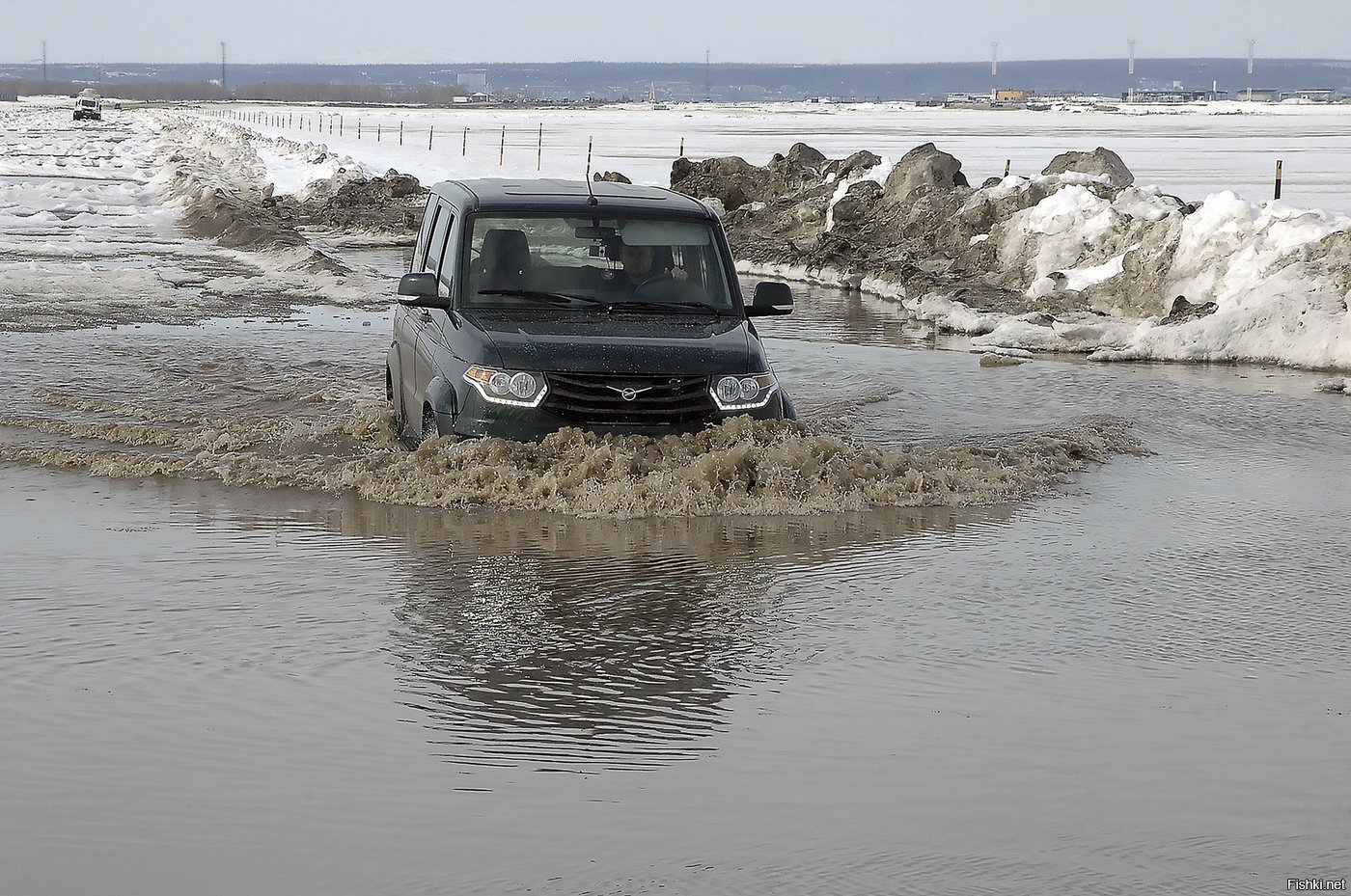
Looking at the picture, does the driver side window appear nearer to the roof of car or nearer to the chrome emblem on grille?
the roof of car

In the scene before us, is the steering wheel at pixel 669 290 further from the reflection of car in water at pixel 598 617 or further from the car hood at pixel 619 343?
the reflection of car in water at pixel 598 617

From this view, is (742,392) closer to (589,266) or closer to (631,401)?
(631,401)

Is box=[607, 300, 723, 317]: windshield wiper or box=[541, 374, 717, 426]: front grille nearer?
box=[541, 374, 717, 426]: front grille

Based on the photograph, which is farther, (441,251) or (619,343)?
(441,251)

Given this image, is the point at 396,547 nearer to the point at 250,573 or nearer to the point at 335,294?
the point at 250,573

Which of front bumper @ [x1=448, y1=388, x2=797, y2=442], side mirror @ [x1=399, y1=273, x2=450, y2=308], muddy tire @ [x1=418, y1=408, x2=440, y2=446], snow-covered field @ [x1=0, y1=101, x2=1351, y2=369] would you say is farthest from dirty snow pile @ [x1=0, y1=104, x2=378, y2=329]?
front bumper @ [x1=448, y1=388, x2=797, y2=442]

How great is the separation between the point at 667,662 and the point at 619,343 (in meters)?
3.21

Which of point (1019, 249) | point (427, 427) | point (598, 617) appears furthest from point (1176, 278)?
point (598, 617)

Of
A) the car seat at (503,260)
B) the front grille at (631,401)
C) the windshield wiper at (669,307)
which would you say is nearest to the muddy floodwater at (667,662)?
the front grille at (631,401)

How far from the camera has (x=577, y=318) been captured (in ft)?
31.9

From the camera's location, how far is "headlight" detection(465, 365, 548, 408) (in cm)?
921

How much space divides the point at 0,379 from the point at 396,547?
688 centimetres

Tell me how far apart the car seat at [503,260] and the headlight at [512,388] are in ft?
3.01

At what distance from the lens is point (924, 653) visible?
262 inches
